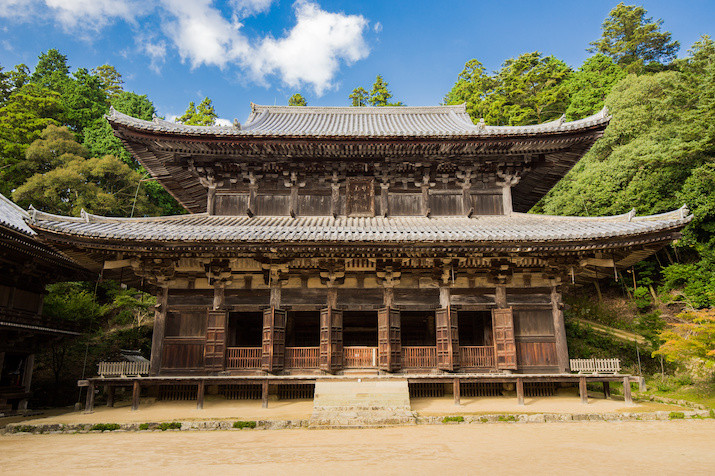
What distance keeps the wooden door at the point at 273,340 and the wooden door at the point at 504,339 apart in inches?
296

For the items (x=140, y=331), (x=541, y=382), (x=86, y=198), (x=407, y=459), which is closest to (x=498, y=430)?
(x=407, y=459)

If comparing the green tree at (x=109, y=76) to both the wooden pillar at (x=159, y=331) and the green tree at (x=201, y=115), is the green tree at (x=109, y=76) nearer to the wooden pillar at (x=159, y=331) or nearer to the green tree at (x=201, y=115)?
the green tree at (x=201, y=115)

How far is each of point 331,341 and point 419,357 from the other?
10.3 feet

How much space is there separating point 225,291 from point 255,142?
5716 mm

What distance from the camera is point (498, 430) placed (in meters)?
10.1

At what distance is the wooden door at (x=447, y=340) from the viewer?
13961 millimetres

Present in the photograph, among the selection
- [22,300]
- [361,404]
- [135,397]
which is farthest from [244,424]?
[22,300]

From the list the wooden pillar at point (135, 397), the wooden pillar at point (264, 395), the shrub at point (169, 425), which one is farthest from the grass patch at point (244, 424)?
the wooden pillar at point (135, 397)

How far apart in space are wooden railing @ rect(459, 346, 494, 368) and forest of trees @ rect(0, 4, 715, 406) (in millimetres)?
6611

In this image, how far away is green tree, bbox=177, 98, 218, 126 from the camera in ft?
144

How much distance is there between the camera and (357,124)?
21.5 metres

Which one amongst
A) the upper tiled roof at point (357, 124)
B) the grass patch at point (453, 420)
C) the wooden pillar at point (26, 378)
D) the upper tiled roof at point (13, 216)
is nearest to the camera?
the grass patch at point (453, 420)

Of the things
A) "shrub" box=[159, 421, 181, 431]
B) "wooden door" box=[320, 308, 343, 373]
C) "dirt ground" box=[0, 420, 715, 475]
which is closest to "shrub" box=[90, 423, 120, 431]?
"dirt ground" box=[0, 420, 715, 475]

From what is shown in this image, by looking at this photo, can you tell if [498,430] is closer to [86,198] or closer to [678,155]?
[678,155]
